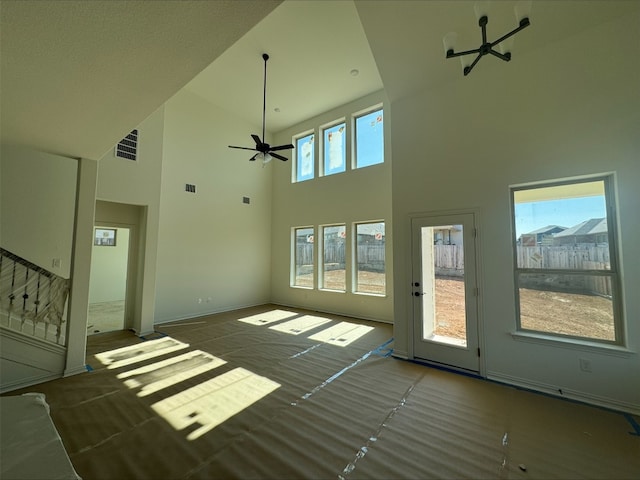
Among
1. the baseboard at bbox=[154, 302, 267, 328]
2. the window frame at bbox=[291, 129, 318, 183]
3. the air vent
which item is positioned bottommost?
the baseboard at bbox=[154, 302, 267, 328]

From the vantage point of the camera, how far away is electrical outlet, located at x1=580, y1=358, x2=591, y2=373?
8.80ft

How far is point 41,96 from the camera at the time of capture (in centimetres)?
211

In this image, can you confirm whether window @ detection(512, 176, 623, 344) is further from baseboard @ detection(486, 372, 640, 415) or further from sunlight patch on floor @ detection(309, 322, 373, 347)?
sunlight patch on floor @ detection(309, 322, 373, 347)

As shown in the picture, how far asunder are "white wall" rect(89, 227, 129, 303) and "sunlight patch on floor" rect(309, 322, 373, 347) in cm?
621

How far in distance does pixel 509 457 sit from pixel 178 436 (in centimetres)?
268

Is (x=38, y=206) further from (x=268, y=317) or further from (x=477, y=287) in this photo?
(x=477, y=287)

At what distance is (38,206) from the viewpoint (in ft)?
10.9

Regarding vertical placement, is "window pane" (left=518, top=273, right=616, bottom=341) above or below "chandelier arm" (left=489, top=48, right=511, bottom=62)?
below

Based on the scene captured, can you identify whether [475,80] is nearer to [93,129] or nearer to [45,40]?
[45,40]

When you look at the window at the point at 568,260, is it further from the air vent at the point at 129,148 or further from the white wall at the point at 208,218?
the air vent at the point at 129,148

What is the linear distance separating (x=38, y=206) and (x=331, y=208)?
5329 millimetres

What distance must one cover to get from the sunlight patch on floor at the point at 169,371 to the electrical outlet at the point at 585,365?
4.28 m

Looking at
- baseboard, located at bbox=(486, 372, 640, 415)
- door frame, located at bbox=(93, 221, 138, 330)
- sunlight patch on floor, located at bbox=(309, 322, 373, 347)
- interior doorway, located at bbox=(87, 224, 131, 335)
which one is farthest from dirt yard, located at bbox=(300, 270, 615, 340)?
interior doorway, located at bbox=(87, 224, 131, 335)

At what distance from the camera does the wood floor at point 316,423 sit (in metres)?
1.88
